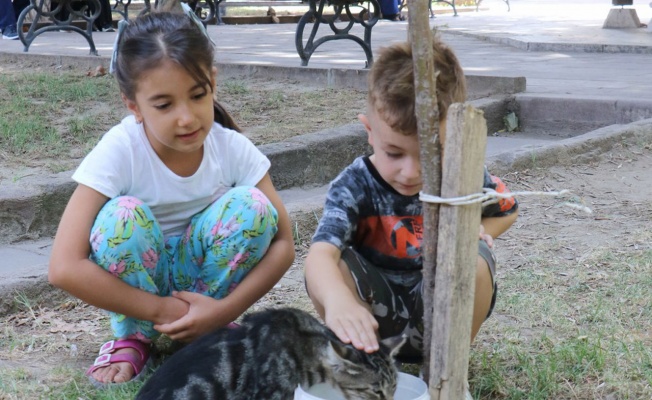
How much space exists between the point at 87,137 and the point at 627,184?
11.4 ft

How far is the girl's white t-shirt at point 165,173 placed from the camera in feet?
9.32

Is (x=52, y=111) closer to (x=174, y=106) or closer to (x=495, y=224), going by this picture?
(x=174, y=106)

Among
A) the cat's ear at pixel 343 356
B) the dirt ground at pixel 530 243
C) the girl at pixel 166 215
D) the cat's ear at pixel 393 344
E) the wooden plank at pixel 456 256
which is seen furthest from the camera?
the dirt ground at pixel 530 243

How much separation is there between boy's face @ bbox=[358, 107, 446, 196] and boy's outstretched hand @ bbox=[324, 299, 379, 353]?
426 millimetres

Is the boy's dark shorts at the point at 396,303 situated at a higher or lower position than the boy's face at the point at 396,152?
lower

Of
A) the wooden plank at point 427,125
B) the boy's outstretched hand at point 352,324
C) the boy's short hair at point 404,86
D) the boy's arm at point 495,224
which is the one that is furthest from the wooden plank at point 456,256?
the boy's arm at point 495,224

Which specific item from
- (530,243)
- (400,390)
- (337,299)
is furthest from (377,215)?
(530,243)

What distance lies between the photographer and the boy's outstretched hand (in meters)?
2.26

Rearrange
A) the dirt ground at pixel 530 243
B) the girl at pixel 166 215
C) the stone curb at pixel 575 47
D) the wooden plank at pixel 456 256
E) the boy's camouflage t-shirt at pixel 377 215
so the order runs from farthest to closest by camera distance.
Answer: the stone curb at pixel 575 47
the dirt ground at pixel 530 243
the girl at pixel 166 215
the boy's camouflage t-shirt at pixel 377 215
the wooden plank at pixel 456 256

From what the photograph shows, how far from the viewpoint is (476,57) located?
10.8m

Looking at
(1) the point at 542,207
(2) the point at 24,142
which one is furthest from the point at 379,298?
(2) the point at 24,142

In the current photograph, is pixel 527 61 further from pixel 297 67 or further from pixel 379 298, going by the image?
pixel 379 298

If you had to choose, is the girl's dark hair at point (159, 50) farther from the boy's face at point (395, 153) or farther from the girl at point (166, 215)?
the boy's face at point (395, 153)

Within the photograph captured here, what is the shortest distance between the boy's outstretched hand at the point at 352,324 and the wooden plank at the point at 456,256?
0.19 metres
